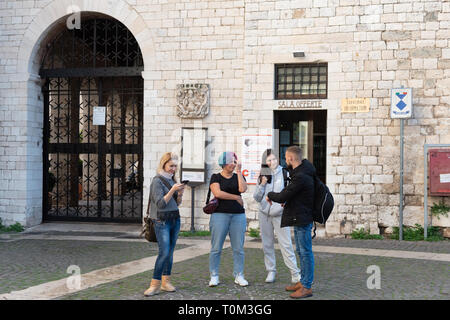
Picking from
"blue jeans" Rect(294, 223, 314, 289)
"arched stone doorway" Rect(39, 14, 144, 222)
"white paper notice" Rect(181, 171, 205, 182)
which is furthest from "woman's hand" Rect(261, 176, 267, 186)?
"arched stone doorway" Rect(39, 14, 144, 222)

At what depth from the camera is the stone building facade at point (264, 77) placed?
10.8m

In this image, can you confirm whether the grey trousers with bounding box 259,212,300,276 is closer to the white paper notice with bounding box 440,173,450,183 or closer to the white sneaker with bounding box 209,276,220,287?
the white sneaker with bounding box 209,276,220,287

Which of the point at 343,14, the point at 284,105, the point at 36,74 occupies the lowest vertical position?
the point at 284,105

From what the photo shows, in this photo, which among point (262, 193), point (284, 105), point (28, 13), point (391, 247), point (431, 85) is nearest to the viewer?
point (262, 193)

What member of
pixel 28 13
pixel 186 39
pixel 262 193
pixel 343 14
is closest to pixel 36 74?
pixel 28 13

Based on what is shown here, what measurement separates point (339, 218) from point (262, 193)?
16.0ft

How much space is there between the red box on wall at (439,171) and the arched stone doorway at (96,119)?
669cm

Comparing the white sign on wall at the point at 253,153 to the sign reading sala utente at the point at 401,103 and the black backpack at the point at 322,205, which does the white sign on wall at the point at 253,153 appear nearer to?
the sign reading sala utente at the point at 401,103

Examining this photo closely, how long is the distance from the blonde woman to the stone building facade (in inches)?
210

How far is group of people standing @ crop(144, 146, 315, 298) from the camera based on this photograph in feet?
Answer: 20.1

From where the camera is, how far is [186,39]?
1203 centimetres

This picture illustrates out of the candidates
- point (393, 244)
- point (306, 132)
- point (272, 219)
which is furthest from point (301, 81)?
point (272, 219)

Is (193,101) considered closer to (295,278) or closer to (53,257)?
(53,257)

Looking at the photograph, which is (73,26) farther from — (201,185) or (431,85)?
(431,85)
